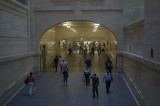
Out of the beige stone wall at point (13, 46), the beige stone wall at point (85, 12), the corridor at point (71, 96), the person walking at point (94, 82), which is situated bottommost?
the corridor at point (71, 96)

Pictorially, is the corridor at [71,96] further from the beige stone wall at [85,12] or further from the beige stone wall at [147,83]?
the beige stone wall at [85,12]

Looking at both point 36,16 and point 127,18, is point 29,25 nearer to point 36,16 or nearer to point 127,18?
point 36,16

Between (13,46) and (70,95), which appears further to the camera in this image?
(13,46)

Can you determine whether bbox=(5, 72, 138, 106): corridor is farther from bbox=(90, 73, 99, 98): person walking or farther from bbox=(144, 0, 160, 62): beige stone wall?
bbox=(144, 0, 160, 62): beige stone wall

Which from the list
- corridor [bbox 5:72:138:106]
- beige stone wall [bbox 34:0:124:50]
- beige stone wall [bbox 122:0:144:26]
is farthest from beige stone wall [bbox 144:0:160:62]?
beige stone wall [bbox 34:0:124:50]

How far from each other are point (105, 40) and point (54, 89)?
30.6 metres

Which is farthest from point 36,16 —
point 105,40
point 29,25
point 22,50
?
point 105,40

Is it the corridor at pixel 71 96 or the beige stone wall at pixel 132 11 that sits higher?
the beige stone wall at pixel 132 11

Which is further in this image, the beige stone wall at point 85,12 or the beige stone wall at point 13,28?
the beige stone wall at point 85,12

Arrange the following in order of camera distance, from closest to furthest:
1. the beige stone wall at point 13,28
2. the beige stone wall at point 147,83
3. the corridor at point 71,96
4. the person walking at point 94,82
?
the beige stone wall at point 147,83, the corridor at point 71,96, the person walking at point 94,82, the beige stone wall at point 13,28

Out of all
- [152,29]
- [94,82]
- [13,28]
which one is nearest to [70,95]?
[94,82]

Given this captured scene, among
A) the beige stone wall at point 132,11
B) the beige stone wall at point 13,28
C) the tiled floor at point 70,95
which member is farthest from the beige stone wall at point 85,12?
the tiled floor at point 70,95

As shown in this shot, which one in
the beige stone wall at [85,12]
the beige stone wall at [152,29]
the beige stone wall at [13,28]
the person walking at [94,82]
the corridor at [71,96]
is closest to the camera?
the beige stone wall at [152,29]

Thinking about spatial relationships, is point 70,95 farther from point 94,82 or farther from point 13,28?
point 13,28
